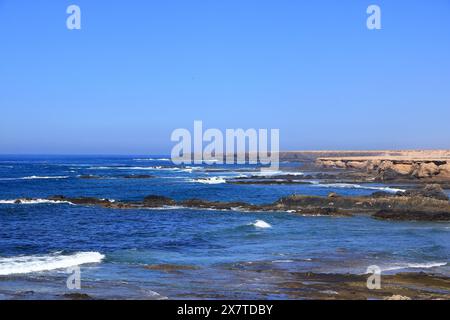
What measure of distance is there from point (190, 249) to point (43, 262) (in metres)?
5.88

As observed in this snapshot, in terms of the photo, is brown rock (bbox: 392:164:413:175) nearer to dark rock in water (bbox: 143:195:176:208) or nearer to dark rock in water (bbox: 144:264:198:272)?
dark rock in water (bbox: 143:195:176:208)

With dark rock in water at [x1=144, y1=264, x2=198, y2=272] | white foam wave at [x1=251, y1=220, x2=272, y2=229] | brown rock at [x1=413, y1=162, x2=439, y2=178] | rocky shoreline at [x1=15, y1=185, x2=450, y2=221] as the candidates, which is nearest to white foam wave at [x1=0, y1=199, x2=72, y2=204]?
rocky shoreline at [x1=15, y1=185, x2=450, y2=221]

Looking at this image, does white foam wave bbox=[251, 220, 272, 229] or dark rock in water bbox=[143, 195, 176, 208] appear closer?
white foam wave bbox=[251, 220, 272, 229]

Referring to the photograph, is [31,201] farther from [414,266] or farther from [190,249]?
[414,266]

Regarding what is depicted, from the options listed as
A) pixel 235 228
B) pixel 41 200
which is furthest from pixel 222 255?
pixel 41 200

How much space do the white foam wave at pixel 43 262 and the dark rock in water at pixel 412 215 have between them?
732 inches

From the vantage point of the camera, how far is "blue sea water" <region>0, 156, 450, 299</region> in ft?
49.3

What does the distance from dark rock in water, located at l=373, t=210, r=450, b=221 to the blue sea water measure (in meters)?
0.99

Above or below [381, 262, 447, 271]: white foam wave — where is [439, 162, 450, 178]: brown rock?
above

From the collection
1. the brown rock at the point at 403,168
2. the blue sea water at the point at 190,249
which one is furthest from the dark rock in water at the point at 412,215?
the brown rock at the point at 403,168

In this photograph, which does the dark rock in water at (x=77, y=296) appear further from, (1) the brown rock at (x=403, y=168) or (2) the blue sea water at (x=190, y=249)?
(1) the brown rock at (x=403, y=168)

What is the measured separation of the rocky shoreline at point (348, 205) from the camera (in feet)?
108
